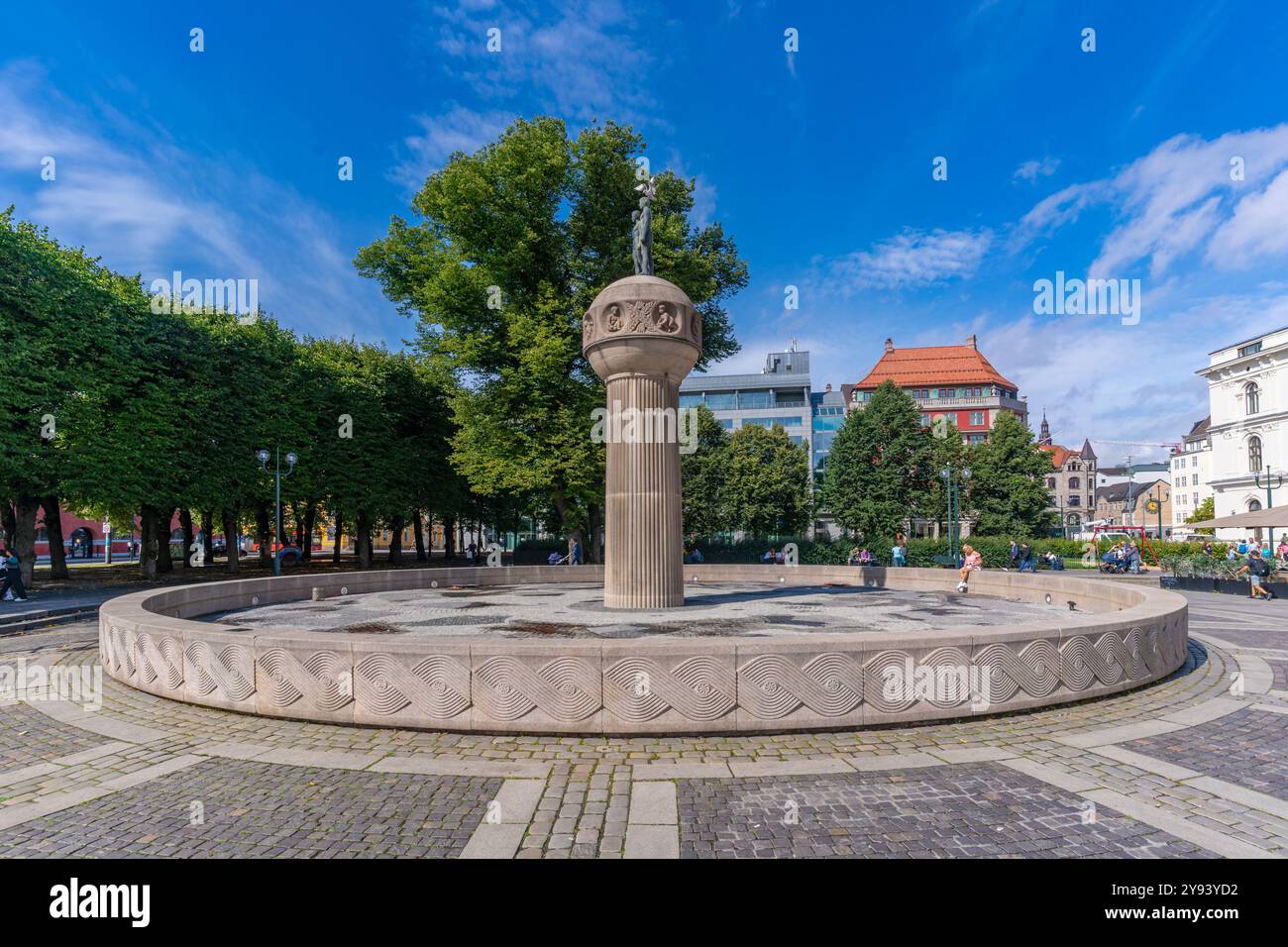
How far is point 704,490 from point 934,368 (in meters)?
70.0

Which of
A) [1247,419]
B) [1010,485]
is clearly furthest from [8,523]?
[1247,419]

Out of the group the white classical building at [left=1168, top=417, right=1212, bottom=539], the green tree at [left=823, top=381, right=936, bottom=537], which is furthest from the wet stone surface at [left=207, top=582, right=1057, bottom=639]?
the white classical building at [left=1168, top=417, right=1212, bottom=539]

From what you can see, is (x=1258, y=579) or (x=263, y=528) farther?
(x=263, y=528)

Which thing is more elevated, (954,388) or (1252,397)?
(954,388)

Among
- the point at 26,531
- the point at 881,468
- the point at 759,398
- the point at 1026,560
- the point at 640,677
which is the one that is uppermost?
the point at 759,398

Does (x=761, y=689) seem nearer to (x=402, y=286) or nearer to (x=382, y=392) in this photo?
(x=402, y=286)

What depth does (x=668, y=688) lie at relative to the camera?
647 centimetres
